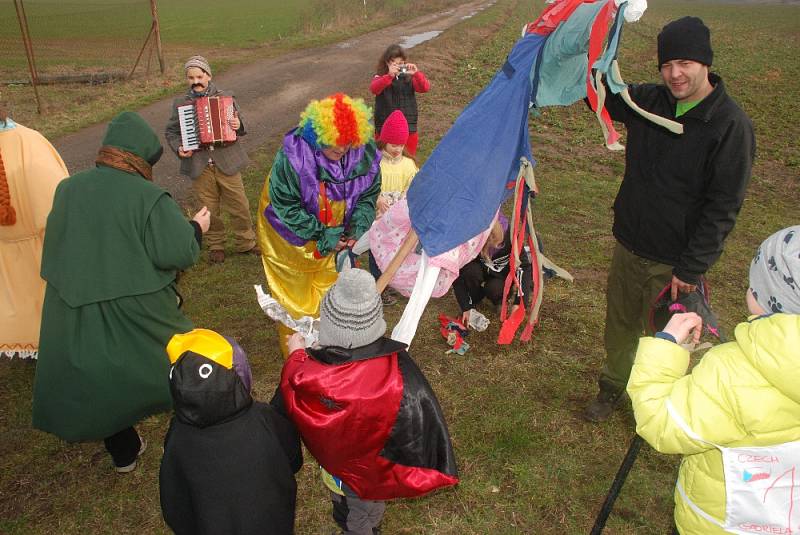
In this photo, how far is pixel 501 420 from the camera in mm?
4047

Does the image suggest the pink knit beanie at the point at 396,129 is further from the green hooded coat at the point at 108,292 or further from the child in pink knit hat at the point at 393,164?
the green hooded coat at the point at 108,292

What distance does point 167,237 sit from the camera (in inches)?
112

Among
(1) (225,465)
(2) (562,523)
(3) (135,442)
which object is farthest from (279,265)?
(2) (562,523)

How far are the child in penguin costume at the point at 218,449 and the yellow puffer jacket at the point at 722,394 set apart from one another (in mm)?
1375

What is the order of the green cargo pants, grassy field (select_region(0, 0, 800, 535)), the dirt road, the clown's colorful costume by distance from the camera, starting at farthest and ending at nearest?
the dirt road < the clown's colorful costume < the green cargo pants < grassy field (select_region(0, 0, 800, 535))

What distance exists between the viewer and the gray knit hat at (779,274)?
1769mm

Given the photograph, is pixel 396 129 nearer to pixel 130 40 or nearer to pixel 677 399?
pixel 677 399

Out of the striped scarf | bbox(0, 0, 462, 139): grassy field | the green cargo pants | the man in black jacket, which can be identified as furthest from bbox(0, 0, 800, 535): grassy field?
bbox(0, 0, 462, 139): grassy field

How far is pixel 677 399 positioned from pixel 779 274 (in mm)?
521

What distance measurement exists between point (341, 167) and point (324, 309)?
1774 mm

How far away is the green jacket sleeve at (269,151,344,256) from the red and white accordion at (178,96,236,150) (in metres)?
2.17

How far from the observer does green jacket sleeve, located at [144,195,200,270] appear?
2828 millimetres

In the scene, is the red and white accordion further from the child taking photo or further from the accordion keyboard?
the child taking photo

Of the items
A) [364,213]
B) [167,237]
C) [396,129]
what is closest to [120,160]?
[167,237]
